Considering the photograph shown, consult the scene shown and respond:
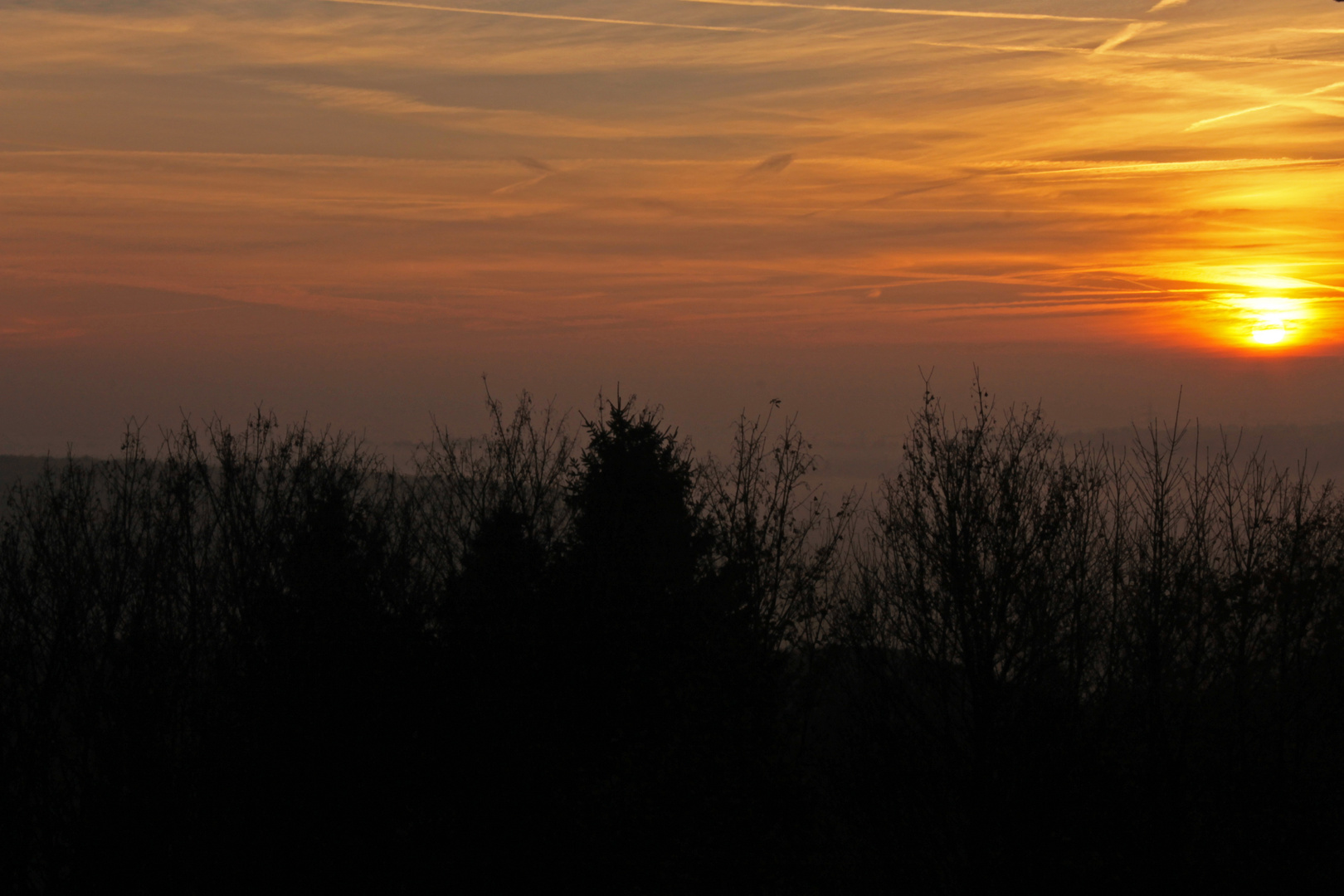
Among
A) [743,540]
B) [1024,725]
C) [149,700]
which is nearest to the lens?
[149,700]

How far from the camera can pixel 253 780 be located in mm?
17703

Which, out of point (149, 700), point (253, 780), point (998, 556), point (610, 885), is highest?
point (998, 556)

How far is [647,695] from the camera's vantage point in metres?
20.9

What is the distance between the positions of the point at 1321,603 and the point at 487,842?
16.7 metres

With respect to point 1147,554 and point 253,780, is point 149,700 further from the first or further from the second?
point 1147,554

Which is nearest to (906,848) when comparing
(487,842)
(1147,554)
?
(487,842)

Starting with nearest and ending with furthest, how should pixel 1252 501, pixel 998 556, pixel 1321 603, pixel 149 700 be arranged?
pixel 149 700 → pixel 998 556 → pixel 1321 603 → pixel 1252 501

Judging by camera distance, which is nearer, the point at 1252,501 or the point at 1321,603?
the point at 1321,603

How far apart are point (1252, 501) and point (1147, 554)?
3109 millimetres

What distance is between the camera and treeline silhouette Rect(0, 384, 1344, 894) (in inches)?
685

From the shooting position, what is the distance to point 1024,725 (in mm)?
18859

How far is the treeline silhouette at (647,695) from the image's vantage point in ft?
57.1

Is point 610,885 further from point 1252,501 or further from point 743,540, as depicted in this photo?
point 1252,501

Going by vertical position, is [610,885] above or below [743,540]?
below
